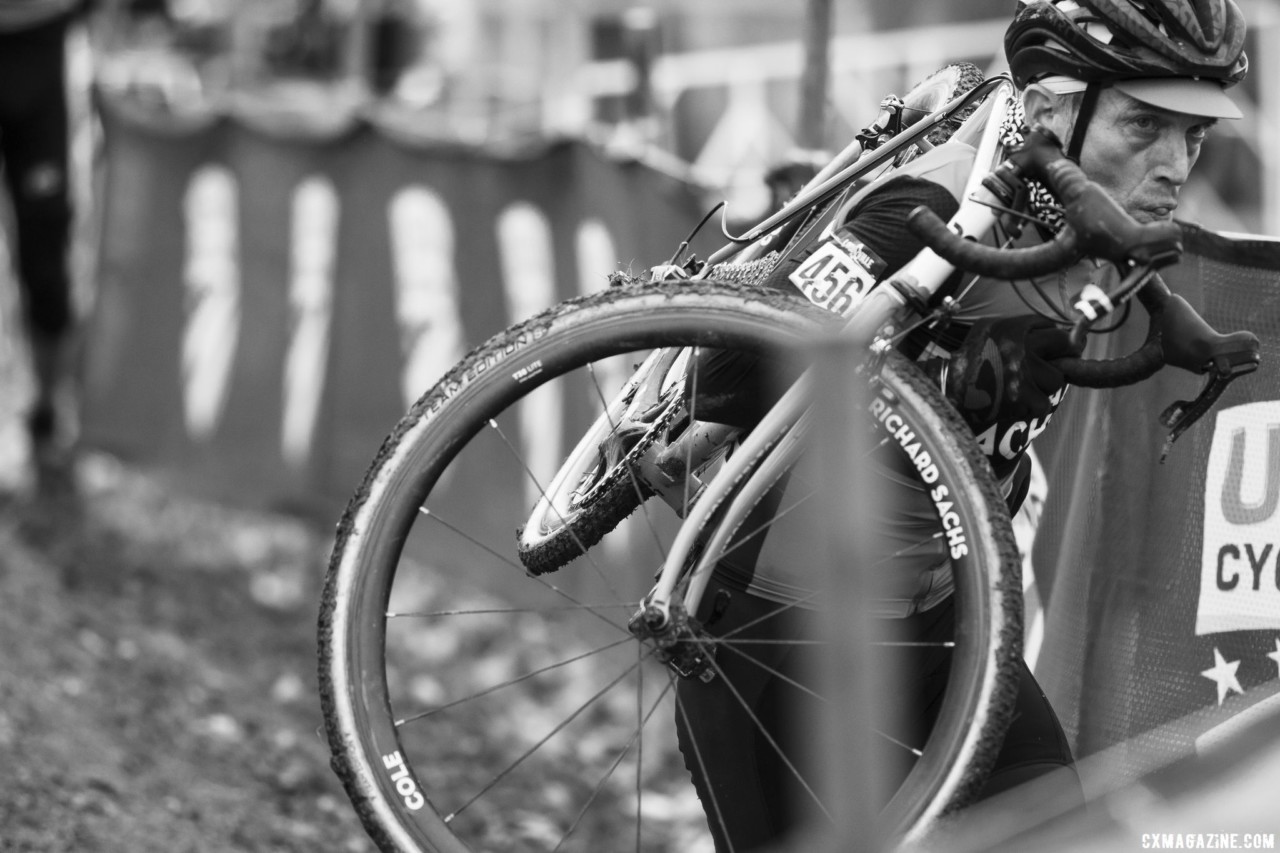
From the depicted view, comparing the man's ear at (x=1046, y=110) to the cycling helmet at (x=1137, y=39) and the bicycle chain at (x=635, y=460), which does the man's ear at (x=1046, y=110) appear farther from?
the bicycle chain at (x=635, y=460)

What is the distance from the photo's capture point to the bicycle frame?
8.36 feet

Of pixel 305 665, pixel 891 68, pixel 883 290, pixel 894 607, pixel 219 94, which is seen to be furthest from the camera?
pixel 891 68

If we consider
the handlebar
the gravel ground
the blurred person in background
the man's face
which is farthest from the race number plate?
the blurred person in background

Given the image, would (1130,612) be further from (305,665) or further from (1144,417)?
(305,665)

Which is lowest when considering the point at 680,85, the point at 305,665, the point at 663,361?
the point at 305,665

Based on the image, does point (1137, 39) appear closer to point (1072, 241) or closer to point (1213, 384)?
point (1072, 241)

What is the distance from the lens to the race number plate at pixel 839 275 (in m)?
2.62

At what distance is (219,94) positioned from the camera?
7.45 m

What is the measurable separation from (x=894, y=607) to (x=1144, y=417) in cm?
124

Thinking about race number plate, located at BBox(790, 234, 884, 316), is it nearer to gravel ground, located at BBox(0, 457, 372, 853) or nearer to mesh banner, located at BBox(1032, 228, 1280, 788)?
mesh banner, located at BBox(1032, 228, 1280, 788)

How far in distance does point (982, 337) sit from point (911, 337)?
4.8 inches

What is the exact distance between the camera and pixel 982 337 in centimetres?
278

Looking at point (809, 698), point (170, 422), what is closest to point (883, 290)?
point (809, 698)

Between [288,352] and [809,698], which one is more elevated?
[288,352]
